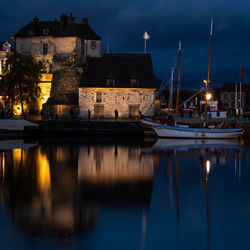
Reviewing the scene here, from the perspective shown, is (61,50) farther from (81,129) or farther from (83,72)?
(81,129)

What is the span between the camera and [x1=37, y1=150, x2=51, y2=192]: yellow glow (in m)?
15.8

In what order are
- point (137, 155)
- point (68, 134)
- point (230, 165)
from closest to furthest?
point (230, 165), point (137, 155), point (68, 134)

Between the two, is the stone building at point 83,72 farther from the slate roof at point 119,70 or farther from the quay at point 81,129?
Answer: the quay at point 81,129

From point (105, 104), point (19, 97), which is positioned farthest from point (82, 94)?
point (19, 97)

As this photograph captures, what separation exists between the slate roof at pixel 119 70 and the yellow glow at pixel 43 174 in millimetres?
26125

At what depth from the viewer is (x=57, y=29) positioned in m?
54.1

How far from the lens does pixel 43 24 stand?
182 ft

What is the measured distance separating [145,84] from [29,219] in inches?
1601

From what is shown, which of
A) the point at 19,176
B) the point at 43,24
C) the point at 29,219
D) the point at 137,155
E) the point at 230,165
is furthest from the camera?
the point at 43,24

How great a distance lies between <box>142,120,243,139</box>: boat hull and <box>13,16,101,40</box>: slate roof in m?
20.0

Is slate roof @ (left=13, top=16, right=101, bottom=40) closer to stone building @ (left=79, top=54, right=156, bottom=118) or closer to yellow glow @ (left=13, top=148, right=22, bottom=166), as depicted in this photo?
stone building @ (left=79, top=54, right=156, bottom=118)

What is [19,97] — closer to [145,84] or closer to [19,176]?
[145,84]

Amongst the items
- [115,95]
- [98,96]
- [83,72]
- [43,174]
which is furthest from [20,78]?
[43,174]

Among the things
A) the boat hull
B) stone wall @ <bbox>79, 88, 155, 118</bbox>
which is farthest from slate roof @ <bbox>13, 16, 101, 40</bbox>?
the boat hull
